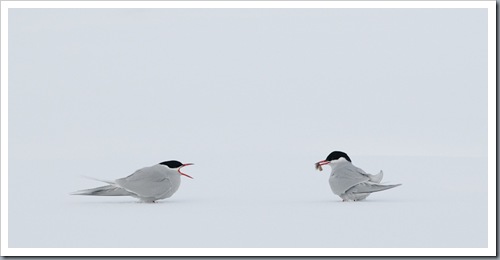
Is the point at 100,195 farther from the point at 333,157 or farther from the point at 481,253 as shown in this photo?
the point at 481,253

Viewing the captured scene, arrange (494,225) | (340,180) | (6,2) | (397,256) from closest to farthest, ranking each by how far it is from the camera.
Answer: (397,256) → (494,225) → (340,180) → (6,2)

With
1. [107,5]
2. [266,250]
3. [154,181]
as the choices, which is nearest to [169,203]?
[154,181]

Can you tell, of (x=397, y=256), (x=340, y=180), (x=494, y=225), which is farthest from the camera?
(x=340, y=180)

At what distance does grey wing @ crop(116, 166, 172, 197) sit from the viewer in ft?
35.9

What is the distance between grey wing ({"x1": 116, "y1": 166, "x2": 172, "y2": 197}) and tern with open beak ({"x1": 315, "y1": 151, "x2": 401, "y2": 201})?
6.18 ft

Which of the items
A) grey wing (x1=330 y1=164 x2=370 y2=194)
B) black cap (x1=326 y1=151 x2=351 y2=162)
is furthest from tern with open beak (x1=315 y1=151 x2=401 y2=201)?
black cap (x1=326 y1=151 x2=351 y2=162)

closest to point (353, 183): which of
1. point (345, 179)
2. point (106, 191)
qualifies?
point (345, 179)

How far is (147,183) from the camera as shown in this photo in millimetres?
10953

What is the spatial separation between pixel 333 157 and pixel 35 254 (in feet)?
12.3

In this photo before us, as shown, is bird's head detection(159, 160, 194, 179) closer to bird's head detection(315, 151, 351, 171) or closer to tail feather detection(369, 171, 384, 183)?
bird's head detection(315, 151, 351, 171)

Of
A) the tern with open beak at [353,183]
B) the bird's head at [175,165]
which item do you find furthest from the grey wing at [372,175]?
the bird's head at [175,165]

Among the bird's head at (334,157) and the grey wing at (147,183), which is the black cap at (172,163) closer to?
the grey wing at (147,183)

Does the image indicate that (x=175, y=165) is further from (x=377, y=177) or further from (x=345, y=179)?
(x=377, y=177)

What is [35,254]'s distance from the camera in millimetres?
9500
